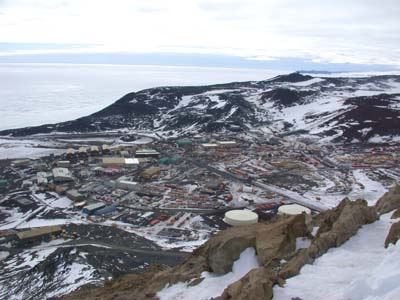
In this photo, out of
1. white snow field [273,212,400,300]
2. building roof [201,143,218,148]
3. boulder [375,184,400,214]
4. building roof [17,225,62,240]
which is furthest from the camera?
building roof [201,143,218,148]

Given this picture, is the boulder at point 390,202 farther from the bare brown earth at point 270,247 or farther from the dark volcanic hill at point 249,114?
the dark volcanic hill at point 249,114

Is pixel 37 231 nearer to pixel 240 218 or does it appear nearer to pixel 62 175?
pixel 240 218

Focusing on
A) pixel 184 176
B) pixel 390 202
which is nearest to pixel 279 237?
pixel 390 202

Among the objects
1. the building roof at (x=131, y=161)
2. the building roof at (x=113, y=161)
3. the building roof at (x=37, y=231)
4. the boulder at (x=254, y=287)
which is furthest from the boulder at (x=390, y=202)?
the building roof at (x=113, y=161)

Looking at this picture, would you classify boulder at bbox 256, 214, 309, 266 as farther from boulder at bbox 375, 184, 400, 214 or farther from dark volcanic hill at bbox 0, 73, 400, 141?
dark volcanic hill at bbox 0, 73, 400, 141

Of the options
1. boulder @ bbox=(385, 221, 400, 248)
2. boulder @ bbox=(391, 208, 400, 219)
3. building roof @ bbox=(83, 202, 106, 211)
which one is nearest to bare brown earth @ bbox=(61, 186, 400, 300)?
boulder @ bbox=(391, 208, 400, 219)
